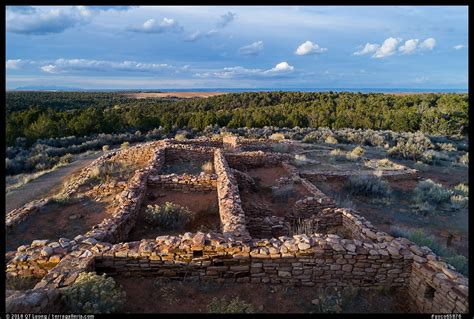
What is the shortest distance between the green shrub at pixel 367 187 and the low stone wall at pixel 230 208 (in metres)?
4.79

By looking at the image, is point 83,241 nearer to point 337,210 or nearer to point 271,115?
point 337,210

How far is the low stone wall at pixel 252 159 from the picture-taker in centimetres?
1424

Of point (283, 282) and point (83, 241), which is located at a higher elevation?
point (83, 241)

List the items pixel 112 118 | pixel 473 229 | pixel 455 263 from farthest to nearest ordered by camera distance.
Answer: pixel 112 118 < pixel 455 263 < pixel 473 229

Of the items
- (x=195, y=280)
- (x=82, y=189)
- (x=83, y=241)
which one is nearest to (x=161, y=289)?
(x=195, y=280)

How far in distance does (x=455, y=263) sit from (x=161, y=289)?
554cm

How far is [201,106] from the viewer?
56.0 meters

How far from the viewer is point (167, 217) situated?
749 centimetres

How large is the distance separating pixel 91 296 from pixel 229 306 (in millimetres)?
1824

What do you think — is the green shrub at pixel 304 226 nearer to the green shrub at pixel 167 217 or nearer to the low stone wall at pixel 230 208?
the low stone wall at pixel 230 208

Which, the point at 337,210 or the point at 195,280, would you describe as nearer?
the point at 195,280

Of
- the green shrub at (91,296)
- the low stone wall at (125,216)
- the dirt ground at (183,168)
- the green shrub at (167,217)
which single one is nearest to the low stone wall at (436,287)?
the green shrub at (91,296)

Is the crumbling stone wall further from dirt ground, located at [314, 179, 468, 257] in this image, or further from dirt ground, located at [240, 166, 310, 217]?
dirt ground, located at [314, 179, 468, 257]

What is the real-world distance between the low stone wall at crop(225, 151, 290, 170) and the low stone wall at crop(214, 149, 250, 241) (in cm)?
324
